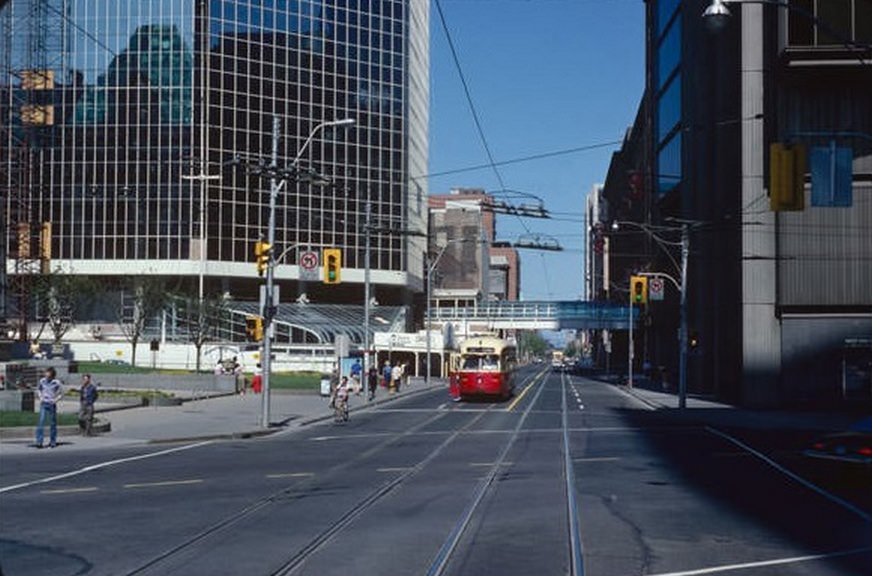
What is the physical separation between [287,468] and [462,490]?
16.0 ft

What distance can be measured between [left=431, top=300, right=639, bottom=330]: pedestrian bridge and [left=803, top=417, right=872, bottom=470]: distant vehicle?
100 meters

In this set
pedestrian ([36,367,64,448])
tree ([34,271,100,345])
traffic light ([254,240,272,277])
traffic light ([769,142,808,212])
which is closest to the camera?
traffic light ([769,142,808,212])

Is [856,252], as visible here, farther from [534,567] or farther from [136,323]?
[136,323]

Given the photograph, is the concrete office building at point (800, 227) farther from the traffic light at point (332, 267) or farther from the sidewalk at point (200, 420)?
the traffic light at point (332, 267)

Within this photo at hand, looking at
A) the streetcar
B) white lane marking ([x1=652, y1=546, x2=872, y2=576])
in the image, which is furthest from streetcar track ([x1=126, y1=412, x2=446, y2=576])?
the streetcar

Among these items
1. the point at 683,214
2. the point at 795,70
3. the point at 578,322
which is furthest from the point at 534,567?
the point at 578,322

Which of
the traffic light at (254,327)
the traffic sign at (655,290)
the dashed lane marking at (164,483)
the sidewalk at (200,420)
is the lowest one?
the sidewalk at (200,420)

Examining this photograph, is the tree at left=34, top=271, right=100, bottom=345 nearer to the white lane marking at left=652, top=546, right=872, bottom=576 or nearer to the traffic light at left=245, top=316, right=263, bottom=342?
the traffic light at left=245, top=316, right=263, bottom=342

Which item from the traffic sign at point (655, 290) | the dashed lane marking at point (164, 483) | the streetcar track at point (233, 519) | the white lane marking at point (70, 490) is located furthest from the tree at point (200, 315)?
the white lane marking at point (70, 490)

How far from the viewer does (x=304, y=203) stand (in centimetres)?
10988

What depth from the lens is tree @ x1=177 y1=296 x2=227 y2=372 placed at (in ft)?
252

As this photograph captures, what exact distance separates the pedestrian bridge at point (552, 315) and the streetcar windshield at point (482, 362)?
67721 millimetres

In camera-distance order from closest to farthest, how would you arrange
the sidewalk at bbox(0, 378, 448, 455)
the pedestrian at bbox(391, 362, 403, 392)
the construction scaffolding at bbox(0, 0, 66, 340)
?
the sidewalk at bbox(0, 378, 448, 455)
the pedestrian at bbox(391, 362, 403, 392)
the construction scaffolding at bbox(0, 0, 66, 340)

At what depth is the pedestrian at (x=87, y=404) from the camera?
93.3 feet
